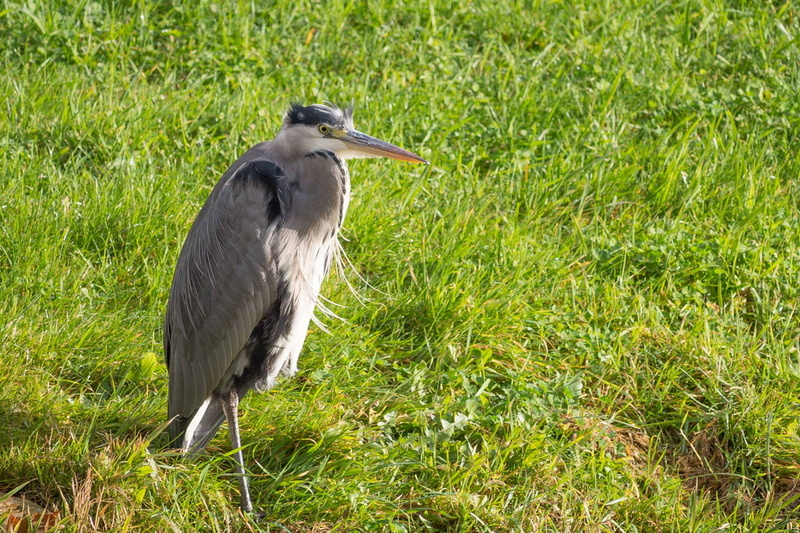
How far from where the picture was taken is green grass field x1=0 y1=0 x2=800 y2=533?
11.1ft

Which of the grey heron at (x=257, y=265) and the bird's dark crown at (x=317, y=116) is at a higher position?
the bird's dark crown at (x=317, y=116)

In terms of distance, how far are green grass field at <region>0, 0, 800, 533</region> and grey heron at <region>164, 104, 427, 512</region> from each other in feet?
0.79

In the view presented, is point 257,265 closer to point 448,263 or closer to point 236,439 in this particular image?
point 236,439

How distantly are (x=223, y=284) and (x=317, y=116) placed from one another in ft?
2.35

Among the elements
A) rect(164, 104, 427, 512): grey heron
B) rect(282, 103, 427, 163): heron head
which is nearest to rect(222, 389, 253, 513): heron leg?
rect(164, 104, 427, 512): grey heron

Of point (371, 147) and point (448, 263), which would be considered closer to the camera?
point (371, 147)

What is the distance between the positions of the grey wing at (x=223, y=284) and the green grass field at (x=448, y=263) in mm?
279

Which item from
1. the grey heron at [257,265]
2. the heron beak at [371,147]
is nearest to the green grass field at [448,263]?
the grey heron at [257,265]

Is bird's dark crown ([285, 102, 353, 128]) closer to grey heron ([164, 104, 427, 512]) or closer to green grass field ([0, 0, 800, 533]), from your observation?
grey heron ([164, 104, 427, 512])

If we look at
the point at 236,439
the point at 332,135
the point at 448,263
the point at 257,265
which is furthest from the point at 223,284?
the point at 448,263

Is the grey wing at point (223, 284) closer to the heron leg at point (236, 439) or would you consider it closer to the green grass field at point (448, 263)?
the heron leg at point (236, 439)

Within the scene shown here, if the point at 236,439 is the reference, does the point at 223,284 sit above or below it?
above

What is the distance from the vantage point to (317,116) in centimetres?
334

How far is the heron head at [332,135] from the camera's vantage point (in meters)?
3.35
